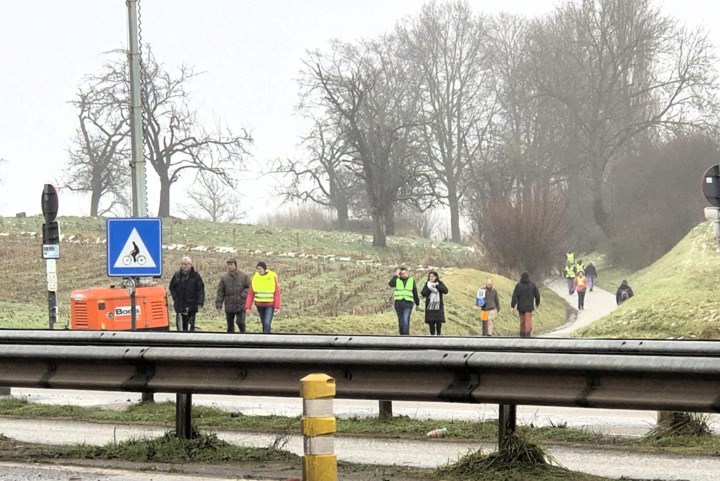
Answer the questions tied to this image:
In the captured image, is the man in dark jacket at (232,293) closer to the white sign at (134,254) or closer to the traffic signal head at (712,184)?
the white sign at (134,254)

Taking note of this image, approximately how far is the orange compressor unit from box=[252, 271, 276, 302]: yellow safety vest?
2142 mm

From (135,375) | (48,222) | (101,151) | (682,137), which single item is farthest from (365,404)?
(101,151)

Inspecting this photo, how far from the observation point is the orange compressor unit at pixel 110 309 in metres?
24.6

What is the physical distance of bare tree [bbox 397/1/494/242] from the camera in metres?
86.8

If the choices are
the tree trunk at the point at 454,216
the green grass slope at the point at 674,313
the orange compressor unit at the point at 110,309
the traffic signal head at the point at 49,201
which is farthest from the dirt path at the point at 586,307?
the tree trunk at the point at 454,216

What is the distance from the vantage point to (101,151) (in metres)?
80.5

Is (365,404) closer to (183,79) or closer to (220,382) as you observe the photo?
(220,382)

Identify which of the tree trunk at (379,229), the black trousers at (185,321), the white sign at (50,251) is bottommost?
the black trousers at (185,321)

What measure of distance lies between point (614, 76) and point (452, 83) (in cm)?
1579

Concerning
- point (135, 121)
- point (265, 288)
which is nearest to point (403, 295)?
point (265, 288)

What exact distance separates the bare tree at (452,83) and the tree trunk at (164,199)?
59.8 ft

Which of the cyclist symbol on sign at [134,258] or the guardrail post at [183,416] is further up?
the cyclist symbol on sign at [134,258]

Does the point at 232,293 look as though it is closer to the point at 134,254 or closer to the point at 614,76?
the point at 134,254

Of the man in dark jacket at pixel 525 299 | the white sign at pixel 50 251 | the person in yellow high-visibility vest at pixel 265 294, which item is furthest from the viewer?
the man in dark jacket at pixel 525 299
